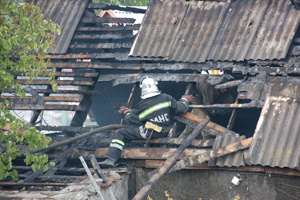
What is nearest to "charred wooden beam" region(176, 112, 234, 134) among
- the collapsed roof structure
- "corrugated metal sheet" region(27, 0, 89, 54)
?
the collapsed roof structure

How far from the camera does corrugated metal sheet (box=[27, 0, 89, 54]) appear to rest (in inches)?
560

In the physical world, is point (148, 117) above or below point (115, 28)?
below

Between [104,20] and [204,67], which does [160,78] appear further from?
[104,20]

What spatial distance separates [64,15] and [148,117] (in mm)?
4173

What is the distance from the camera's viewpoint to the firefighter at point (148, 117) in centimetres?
1158

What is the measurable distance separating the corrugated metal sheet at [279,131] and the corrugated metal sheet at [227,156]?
24 cm

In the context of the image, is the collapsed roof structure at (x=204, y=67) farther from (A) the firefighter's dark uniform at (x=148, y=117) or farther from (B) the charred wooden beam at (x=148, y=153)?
(A) the firefighter's dark uniform at (x=148, y=117)

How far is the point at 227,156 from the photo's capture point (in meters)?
10.9

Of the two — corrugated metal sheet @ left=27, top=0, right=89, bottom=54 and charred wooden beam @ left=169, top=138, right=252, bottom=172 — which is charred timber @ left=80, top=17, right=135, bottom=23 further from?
charred wooden beam @ left=169, top=138, right=252, bottom=172

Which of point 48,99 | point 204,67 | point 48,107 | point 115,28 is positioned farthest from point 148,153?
point 115,28

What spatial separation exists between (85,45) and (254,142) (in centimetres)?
488

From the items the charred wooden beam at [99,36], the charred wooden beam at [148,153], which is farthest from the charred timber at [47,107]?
the charred wooden beam at [99,36]

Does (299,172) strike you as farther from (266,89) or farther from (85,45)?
(85,45)

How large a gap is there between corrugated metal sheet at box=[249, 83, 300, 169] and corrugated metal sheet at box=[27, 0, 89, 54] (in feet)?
16.3
